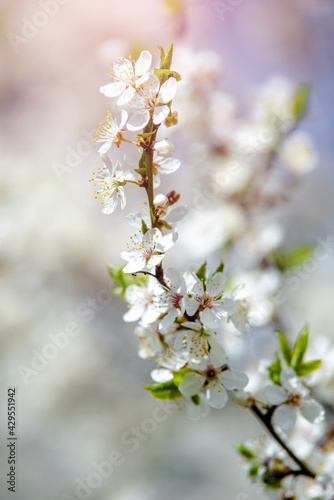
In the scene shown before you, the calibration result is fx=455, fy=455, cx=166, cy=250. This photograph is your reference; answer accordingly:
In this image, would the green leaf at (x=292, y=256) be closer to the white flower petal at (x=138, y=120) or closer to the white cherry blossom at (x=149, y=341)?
the white cherry blossom at (x=149, y=341)

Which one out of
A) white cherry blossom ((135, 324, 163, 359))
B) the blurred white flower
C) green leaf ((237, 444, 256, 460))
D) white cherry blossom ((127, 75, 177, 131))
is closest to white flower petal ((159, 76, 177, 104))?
white cherry blossom ((127, 75, 177, 131))

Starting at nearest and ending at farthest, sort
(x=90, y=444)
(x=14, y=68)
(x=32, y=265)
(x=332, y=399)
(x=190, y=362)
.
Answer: (x=190, y=362) < (x=332, y=399) < (x=90, y=444) < (x=32, y=265) < (x=14, y=68)

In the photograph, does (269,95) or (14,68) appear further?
(14,68)

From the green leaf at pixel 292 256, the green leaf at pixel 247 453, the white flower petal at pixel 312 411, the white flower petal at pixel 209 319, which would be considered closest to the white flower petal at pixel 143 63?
the white flower petal at pixel 209 319

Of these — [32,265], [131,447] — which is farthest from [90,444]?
[32,265]

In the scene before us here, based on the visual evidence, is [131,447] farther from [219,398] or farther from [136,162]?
[136,162]

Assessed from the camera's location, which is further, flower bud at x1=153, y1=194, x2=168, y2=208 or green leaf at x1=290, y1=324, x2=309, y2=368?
green leaf at x1=290, y1=324, x2=309, y2=368

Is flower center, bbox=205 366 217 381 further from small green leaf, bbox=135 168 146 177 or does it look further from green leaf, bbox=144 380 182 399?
small green leaf, bbox=135 168 146 177
